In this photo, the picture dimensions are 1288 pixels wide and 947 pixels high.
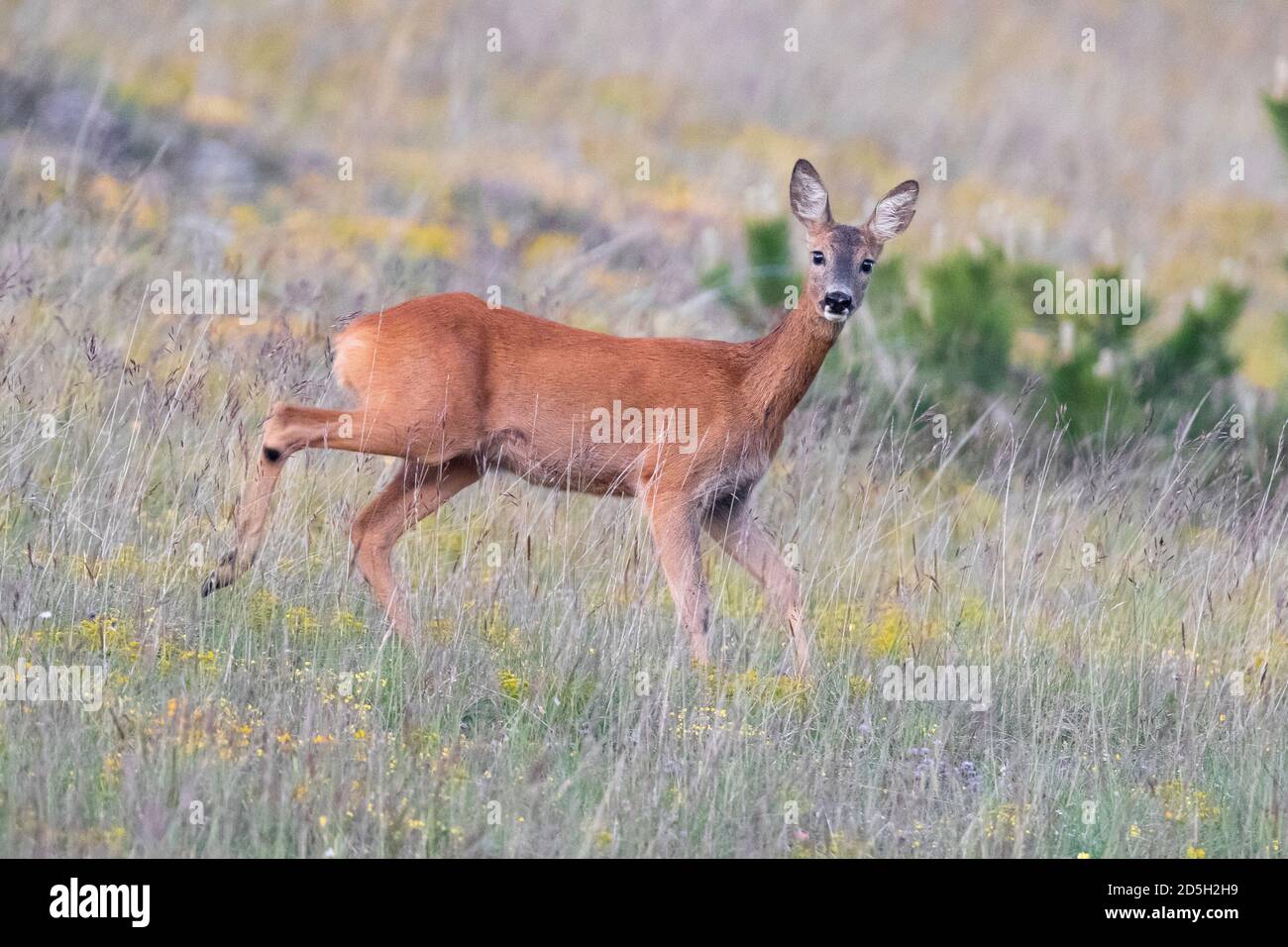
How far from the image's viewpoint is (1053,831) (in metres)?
5.35

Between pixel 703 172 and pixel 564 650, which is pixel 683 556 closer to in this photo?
pixel 564 650

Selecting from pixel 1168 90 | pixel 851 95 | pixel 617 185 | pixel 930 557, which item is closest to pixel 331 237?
pixel 617 185

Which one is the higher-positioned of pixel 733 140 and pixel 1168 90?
pixel 1168 90

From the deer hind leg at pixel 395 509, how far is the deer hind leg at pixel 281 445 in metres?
0.18

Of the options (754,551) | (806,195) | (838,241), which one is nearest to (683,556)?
(754,551)

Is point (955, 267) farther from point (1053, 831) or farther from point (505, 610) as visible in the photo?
point (1053, 831)

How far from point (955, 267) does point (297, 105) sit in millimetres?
8716

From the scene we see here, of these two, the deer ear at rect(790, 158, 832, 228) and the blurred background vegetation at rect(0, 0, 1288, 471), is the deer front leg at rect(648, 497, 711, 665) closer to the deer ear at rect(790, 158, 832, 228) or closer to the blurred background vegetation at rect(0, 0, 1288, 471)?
the deer ear at rect(790, 158, 832, 228)

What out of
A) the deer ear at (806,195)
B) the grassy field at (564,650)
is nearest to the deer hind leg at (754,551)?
the grassy field at (564,650)

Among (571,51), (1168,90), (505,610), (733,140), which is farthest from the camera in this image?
(1168,90)

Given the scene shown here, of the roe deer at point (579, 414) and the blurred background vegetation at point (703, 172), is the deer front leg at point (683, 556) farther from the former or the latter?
the blurred background vegetation at point (703, 172)

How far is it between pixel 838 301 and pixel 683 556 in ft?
3.97

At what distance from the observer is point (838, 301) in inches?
286

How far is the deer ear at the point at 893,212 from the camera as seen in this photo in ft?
25.6
